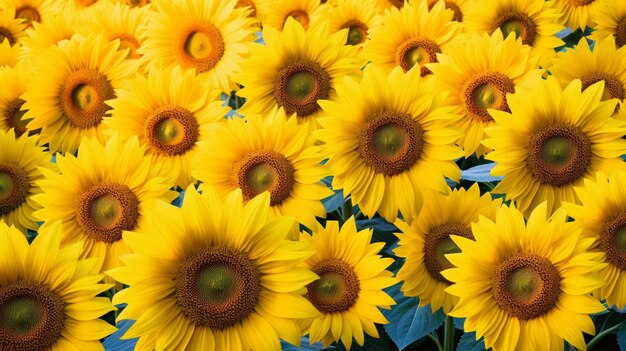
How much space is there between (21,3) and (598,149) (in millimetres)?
3412

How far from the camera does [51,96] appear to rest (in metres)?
2.97

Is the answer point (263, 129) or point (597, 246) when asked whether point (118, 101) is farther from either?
point (597, 246)

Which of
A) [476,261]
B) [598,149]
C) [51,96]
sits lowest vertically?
[51,96]

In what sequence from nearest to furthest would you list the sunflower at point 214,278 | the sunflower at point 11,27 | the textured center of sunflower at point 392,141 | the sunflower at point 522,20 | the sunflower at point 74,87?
the sunflower at point 214,278 < the textured center of sunflower at point 392,141 < the sunflower at point 74,87 < the sunflower at point 522,20 < the sunflower at point 11,27

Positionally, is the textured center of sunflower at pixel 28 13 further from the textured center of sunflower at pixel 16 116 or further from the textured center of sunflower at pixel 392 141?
the textured center of sunflower at pixel 392 141

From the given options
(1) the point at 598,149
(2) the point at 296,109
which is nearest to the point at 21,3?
Result: (2) the point at 296,109

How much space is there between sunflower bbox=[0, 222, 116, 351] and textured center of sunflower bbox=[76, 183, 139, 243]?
1.57ft

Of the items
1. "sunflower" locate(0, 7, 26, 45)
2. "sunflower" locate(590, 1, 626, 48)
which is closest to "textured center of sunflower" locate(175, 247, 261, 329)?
"sunflower" locate(590, 1, 626, 48)

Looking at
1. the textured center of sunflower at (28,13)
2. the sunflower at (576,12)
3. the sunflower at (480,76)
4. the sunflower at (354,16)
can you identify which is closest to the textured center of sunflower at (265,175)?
the sunflower at (480,76)

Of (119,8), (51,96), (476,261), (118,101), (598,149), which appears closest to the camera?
(476,261)

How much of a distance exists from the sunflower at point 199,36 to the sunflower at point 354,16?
1.62 ft

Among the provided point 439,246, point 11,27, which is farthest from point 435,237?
point 11,27

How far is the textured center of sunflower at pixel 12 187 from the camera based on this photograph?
2455 millimetres

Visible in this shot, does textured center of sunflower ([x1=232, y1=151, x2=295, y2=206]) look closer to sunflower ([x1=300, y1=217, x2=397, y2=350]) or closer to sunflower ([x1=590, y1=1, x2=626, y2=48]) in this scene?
sunflower ([x1=300, y1=217, x2=397, y2=350])
